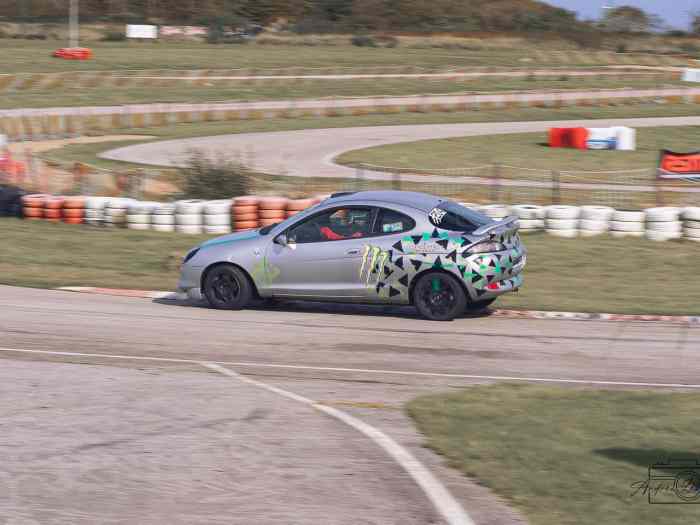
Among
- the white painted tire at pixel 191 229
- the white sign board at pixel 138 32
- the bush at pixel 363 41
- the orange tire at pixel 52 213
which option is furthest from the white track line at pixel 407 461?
the white sign board at pixel 138 32

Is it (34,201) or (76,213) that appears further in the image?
(34,201)

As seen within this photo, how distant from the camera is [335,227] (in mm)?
13031

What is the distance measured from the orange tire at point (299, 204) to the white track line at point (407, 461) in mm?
8566

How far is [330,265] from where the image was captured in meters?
12.9

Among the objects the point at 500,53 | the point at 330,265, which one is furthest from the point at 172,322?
the point at 500,53

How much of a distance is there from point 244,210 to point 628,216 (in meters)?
6.87

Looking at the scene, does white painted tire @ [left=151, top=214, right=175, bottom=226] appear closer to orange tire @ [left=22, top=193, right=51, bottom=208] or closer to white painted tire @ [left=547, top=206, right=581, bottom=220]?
orange tire @ [left=22, top=193, right=51, bottom=208]

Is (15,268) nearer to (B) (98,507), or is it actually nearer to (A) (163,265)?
(A) (163,265)

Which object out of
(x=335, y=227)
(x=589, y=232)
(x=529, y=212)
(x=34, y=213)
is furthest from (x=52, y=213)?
(x=589, y=232)

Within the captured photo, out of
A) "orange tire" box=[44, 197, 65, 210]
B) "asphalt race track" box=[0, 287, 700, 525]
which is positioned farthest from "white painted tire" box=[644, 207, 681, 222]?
"orange tire" box=[44, 197, 65, 210]

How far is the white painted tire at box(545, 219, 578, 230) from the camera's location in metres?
18.7

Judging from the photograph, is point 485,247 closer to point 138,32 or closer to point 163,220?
point 163,220

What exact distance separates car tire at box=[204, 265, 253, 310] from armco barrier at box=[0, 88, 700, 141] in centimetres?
2697
